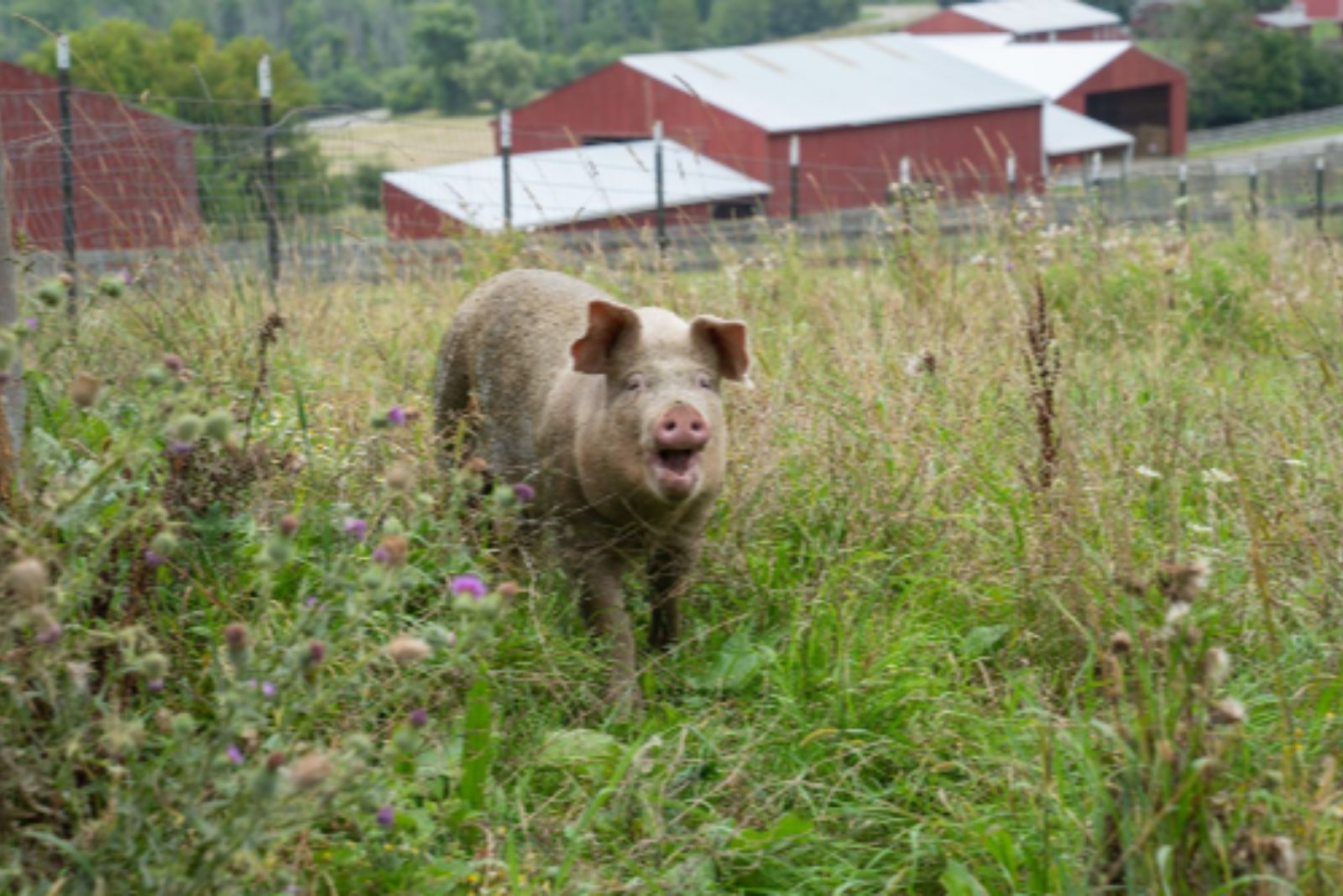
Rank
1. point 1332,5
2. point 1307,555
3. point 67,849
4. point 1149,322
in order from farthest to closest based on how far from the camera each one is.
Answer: point 1332,5, point 1149,322, point 1307,555, point 67,849

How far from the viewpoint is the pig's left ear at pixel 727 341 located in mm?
4121

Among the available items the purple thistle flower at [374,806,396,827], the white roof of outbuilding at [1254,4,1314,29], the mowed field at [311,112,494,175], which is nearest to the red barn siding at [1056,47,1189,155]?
the white roof of outbuilding at [1254,4,1314,29]

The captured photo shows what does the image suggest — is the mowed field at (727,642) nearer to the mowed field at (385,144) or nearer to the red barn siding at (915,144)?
the mowed field at (385,144)

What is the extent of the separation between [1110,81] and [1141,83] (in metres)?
1.30

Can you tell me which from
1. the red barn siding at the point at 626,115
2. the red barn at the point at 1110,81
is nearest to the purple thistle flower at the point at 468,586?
the red barn siding at the point at 626,115

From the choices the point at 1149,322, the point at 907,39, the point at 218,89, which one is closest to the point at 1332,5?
the point at 907,39

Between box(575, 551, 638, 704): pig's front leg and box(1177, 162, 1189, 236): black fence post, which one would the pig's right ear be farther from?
box(1177, 162, 1189, 236): black fence post

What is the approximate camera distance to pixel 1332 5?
92.2m

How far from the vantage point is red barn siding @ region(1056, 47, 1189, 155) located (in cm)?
5903

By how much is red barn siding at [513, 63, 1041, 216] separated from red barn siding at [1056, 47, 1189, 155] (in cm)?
1682

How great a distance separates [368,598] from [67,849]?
600mm

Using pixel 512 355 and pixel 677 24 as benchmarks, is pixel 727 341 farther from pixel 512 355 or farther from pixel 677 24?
pixel 677 24

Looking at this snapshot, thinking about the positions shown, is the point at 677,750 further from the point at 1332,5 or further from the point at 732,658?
the point at 1332,5

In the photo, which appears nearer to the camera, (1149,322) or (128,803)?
(128,803)
